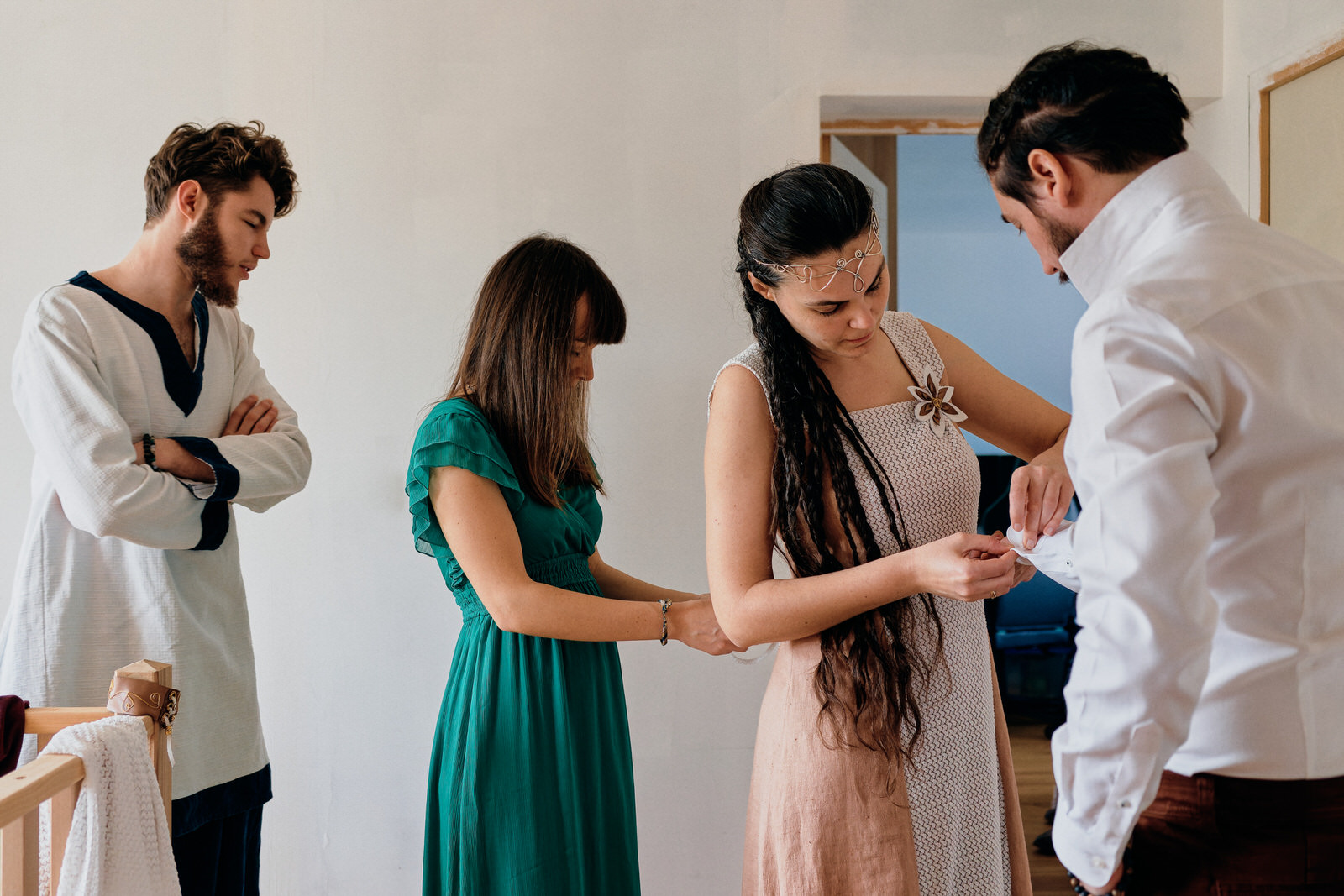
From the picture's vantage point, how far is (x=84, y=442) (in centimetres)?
163

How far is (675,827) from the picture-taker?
250 cm

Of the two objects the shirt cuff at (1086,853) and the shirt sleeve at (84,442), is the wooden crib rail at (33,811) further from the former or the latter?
the shirt cuff at (1086,853)

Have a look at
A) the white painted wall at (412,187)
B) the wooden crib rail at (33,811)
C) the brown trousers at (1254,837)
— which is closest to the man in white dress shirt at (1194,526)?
the brown trousers at (1254,837)

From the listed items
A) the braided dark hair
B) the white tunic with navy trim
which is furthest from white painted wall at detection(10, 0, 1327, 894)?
the braided dark hair

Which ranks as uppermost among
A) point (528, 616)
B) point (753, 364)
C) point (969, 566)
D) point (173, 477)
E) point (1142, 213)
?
point (1142, 213)

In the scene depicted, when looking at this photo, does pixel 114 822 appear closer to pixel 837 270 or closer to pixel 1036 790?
pixel 837 270

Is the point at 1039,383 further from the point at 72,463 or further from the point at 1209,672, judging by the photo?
the point at 72,463

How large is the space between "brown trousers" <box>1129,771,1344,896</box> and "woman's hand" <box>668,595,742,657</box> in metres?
0.81

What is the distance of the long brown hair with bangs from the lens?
1.69m

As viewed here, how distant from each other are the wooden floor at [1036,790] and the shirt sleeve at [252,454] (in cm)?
202

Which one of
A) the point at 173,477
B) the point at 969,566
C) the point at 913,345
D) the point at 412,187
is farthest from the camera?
the point at 412,187

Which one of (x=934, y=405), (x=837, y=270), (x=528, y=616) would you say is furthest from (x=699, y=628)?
Answer: (x=837, y=270)

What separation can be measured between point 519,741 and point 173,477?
80cm

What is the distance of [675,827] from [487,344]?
148 centimetres
